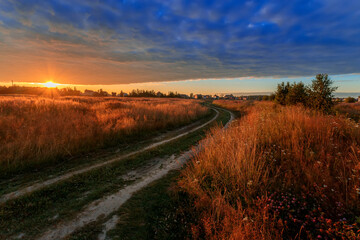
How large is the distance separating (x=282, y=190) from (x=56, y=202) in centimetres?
548

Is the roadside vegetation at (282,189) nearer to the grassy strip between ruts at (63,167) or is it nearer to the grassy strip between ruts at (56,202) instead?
the grassy strip between ruts at (56,202)

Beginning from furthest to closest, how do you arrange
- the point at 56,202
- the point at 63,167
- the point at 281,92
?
the point at 281,92
the point at 63,167
the point at 56,202

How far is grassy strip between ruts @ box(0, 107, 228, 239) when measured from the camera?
10.6 feet

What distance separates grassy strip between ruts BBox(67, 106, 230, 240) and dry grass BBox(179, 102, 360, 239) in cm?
39

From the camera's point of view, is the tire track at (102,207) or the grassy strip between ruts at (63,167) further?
A: the grassy strip between ruts at (63,167)

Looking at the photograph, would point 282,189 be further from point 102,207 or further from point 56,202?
point 56,202

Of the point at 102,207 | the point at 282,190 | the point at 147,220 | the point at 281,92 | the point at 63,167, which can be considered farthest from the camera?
the point at 281,92

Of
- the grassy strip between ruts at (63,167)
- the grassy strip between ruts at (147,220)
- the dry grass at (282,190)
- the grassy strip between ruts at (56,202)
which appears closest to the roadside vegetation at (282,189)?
the dry grass at (282,190)

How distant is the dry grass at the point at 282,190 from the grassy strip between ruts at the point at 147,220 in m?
0.39

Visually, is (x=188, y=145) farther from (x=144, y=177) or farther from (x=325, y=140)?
(x=325, y=140)

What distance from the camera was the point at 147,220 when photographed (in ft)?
11.3

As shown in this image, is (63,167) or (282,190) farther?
(63,167)

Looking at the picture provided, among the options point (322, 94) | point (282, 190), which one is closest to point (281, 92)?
point (322, 94)

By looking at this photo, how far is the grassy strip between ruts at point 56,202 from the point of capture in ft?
10.6
